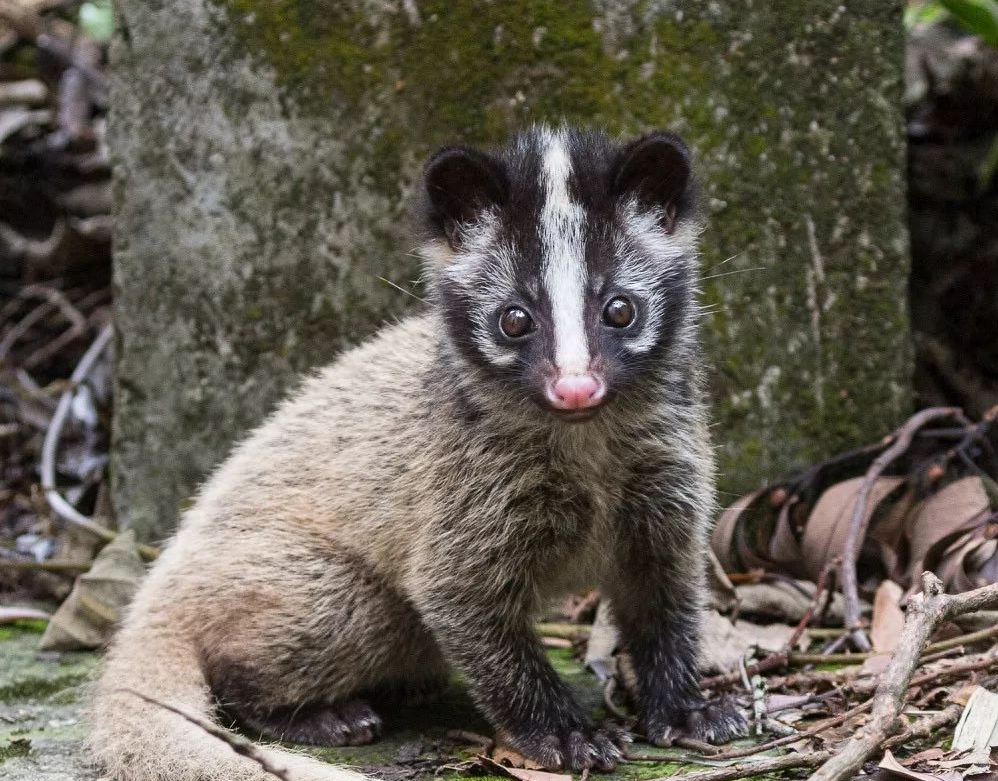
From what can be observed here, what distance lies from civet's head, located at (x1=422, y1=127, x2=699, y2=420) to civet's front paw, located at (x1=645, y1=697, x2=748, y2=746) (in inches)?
53.4

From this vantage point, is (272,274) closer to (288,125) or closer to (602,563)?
(288,125)

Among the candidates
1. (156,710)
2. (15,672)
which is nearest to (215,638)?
(156,710)

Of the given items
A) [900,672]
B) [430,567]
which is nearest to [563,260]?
[430,567]

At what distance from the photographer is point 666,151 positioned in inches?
180

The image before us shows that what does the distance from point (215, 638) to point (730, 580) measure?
2.57 m

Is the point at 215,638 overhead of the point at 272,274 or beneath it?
beneath

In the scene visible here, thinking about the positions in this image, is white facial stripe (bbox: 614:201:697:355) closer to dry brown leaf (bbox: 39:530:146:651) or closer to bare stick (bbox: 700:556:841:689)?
bare stick (bbox: 700:556:841:689)

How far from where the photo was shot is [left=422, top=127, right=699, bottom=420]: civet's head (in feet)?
13.9

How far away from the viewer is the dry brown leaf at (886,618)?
5375 mm

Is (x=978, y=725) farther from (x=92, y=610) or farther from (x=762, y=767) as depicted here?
(x=92, y=610)

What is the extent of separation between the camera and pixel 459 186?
183 inches

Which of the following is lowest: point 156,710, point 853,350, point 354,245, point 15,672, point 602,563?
point 15,672

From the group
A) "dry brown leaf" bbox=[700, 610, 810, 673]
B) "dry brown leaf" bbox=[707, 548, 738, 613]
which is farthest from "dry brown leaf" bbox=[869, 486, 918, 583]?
"dry brown leaf" bbox=[707, 548, 738, 613]

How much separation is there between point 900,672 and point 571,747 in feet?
4.31
